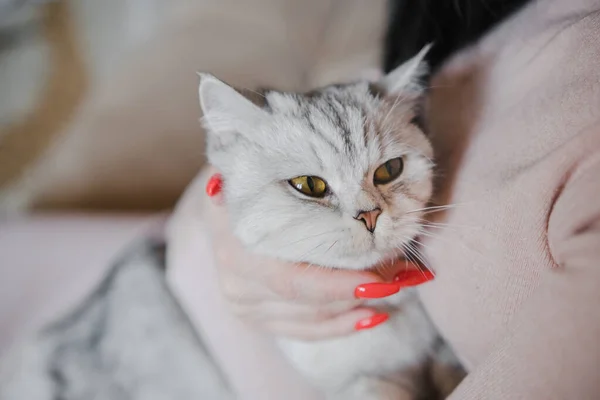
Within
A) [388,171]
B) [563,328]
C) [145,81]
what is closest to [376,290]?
[388,171]

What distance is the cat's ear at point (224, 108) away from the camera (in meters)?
0.69

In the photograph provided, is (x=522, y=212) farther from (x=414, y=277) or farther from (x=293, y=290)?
(x=293, y=290)

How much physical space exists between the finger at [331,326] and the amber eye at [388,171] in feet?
0.61

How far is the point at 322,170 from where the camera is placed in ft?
2.27

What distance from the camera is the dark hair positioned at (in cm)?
85

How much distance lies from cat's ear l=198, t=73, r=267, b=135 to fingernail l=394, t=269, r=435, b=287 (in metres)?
0.29

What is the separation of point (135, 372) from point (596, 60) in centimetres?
88

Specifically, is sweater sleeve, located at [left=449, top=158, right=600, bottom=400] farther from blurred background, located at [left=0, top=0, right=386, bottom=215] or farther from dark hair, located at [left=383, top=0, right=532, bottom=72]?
blurred background, located at [left=0, top=0, right=386, bottom=215]

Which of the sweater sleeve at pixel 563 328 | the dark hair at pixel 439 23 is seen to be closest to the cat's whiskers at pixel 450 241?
the sweater sleeve at pixel 563 328

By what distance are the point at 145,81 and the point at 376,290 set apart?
43.1 inches

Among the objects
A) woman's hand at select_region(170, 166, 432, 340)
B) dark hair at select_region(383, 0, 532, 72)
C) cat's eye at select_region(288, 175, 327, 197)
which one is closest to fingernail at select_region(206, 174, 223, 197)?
woman's hand at select_region(170, 166, 432, 340)

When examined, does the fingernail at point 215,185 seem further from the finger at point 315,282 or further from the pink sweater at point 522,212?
the pink sweater at point 522,212

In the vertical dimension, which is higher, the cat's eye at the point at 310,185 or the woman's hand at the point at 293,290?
the cat's eye at the point at 310,185

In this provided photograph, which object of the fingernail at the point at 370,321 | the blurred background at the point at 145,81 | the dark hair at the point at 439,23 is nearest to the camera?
the fingernail at the point at 370,321
